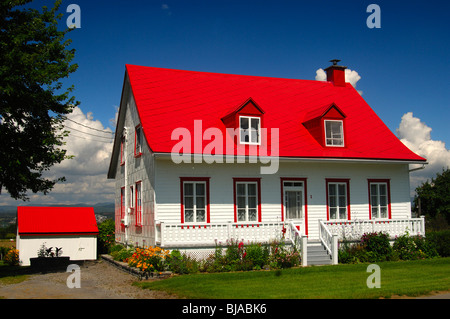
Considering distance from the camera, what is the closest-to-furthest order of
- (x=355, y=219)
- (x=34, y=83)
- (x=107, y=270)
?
1. (x=34, y=83)
2. (x=107, y=270)
3. (x=355, y=219)

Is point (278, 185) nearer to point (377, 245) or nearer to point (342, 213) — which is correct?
point (342, 213)

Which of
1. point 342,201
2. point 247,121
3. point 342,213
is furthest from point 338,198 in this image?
point 247,121

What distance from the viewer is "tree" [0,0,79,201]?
17.6 meters

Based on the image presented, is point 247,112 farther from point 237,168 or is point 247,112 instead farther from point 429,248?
point 429,248

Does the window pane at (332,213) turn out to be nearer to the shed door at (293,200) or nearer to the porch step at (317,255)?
the shed door at (293,200)

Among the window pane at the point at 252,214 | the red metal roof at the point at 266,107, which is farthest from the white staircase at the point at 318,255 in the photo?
the red metal roof at the point at 266,107

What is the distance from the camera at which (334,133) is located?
22.8m

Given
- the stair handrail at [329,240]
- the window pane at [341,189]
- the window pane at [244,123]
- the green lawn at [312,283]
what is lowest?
the green lawn at [312,283]

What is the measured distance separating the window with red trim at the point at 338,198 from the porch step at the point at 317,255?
247 cm

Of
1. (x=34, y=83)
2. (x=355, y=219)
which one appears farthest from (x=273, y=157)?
(x=34, y=83)

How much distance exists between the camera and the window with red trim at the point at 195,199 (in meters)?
19.5
